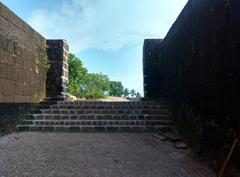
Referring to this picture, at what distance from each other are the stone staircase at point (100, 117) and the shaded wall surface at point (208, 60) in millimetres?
669

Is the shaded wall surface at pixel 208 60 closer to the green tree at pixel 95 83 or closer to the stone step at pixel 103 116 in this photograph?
the stone step at pixel 103 116

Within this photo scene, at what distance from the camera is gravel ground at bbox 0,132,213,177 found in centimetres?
404

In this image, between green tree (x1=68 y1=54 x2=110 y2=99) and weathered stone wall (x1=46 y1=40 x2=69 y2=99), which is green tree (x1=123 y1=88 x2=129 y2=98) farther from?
weathered stone wall (x1=46 y1=40 x2=69 y2=99)

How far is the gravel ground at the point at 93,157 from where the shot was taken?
4039 millimetres

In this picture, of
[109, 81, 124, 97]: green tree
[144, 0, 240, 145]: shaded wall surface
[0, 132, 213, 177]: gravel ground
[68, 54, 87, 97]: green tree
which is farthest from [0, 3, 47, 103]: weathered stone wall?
[109, 81, 124, 97]: green tree

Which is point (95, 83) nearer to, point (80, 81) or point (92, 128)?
point (80, 81)

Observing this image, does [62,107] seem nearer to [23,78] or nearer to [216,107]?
[23,78]

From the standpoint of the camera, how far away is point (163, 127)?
22.6 feet

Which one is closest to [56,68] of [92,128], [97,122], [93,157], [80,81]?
[97,122]

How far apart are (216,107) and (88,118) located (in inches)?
155

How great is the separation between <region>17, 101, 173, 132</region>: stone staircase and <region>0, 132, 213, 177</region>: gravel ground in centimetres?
69

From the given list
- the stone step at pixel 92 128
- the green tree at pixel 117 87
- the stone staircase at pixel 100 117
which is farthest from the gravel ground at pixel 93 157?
the green tree at pixel 117 87

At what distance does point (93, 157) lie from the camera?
4.73 meters

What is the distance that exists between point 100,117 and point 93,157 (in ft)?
9.50
